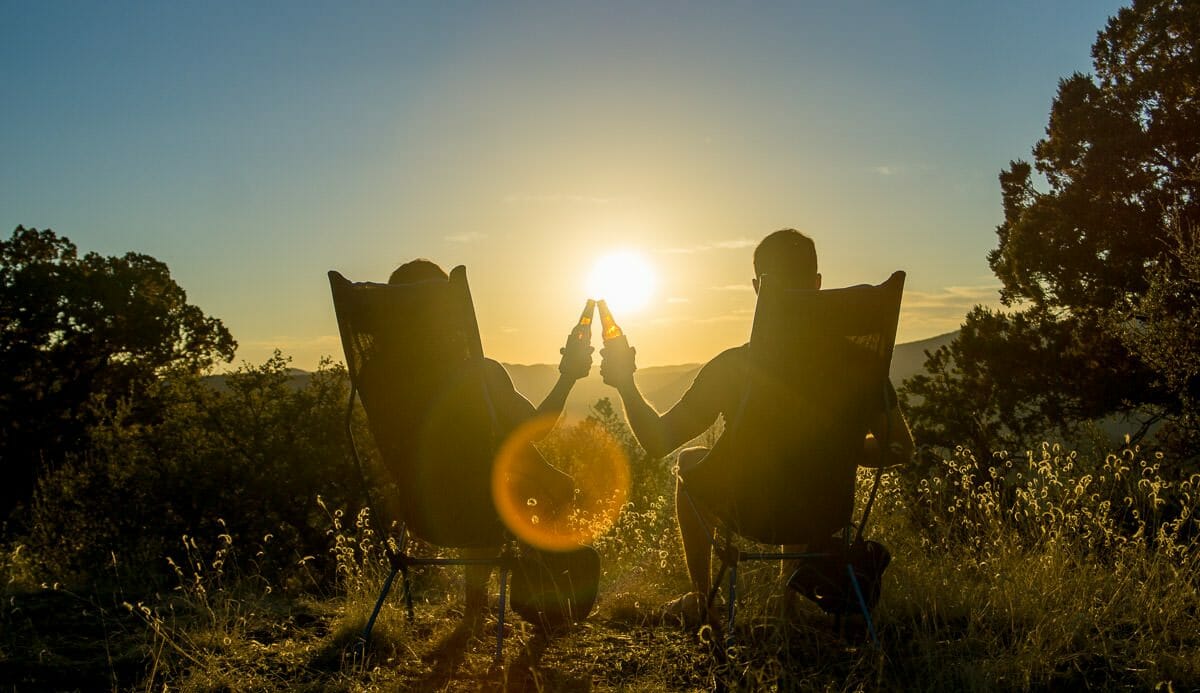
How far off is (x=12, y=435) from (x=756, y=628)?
2833 centimetres

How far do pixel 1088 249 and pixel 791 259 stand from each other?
15838 millimetres

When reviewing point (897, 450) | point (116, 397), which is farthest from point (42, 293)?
point (897, 450)

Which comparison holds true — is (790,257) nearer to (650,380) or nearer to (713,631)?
(713,631)

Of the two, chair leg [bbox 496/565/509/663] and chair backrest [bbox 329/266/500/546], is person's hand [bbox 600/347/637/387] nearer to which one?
chair backrest [bbox 329/266/500/546]

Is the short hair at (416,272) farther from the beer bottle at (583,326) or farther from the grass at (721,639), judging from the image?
the grass at (721,639)

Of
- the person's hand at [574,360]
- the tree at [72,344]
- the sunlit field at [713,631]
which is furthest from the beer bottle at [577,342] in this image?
the tree at [72,344]

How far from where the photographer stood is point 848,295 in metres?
3.02

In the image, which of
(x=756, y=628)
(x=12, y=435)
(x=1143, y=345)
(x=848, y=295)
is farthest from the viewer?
(x=12, y=435)

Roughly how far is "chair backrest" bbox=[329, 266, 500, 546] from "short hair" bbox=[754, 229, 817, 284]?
122 cm

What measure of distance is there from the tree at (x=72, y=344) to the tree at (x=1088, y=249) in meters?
21.2

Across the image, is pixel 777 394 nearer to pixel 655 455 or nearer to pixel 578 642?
pixel 655 455

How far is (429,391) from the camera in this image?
3.45 meters

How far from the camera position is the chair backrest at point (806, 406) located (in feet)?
10.00

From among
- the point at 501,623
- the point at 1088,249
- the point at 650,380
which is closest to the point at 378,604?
the point at 501,623
